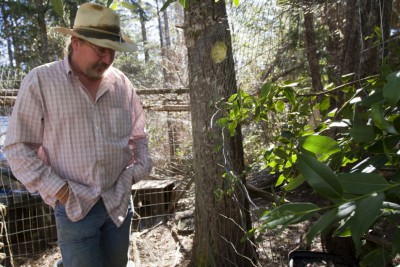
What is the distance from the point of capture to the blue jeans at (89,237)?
2.01m

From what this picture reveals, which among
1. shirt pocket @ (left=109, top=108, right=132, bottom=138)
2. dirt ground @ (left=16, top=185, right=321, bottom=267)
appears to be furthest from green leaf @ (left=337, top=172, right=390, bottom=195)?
dirt ground @ (left=16, top=185, right=321, bottom=267)

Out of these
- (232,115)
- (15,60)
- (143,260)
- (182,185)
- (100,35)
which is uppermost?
(15,60)

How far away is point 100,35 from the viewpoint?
206cm

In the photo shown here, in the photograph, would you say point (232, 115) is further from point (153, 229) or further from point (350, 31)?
point (153, 229)

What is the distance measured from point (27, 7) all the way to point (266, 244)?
1116 cm

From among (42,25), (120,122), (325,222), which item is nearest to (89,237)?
(120,122)

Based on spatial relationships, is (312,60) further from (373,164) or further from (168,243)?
(373,164)

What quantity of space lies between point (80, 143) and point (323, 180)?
1.65 m

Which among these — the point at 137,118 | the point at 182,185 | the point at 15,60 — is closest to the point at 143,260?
the point at 182,185

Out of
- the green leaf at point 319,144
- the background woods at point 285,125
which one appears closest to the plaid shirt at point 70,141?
the background woods at point 285,125

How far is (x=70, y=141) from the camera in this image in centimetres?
206

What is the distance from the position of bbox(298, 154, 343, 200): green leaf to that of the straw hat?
1569mm

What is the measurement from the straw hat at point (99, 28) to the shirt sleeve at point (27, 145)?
0.33 metres

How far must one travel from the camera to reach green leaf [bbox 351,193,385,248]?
0.58m
